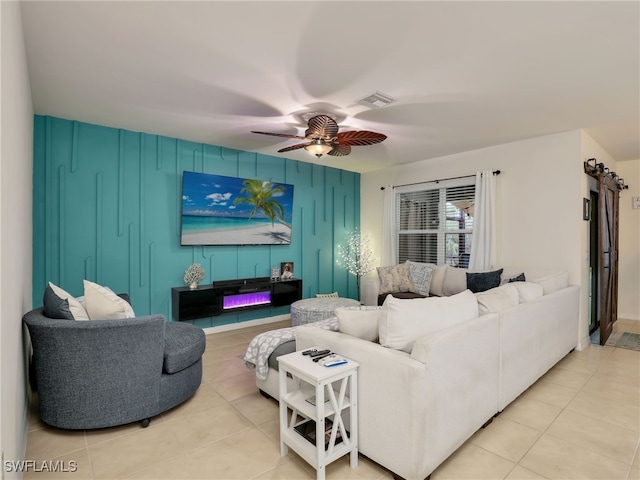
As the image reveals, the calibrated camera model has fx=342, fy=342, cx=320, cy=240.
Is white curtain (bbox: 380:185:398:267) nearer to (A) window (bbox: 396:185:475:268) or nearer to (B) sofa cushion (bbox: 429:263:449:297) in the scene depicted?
(A) window (bbox: 396:185:475:268)

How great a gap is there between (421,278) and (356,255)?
1613mm

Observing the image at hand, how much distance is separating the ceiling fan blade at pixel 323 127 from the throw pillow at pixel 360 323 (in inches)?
68.6

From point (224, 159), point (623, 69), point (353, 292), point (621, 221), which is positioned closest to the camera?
point (623, 69)

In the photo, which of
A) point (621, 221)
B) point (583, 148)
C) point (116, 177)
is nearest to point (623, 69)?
point (583, 148)

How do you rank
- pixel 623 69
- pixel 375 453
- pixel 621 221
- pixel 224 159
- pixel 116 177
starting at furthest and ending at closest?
pixel 621 221 < pixel 224 159 < pixel 116 177 < pixel 623 69 < pixel 375 453

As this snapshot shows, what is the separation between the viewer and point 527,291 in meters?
2.95

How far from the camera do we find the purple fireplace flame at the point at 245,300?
4.64 metres

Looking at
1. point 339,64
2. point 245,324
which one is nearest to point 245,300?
point 245,324

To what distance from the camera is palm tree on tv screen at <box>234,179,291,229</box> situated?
487 centimetres

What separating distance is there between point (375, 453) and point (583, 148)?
164 inches

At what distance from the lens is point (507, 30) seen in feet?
6.89

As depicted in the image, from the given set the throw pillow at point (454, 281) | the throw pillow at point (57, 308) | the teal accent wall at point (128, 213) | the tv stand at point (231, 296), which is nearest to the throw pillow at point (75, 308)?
the throw pillow at point (57, 308)

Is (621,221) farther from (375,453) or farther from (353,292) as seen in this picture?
(375,453)

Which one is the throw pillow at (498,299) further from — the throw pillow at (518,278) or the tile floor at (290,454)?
the throw pillow at (518,278)
